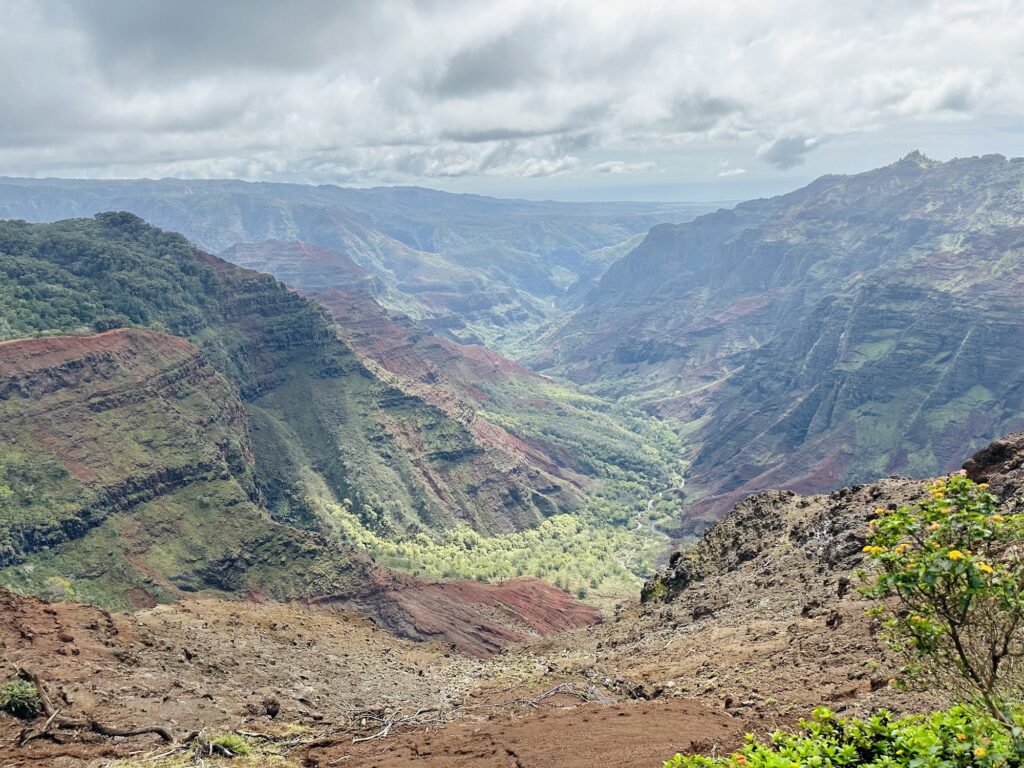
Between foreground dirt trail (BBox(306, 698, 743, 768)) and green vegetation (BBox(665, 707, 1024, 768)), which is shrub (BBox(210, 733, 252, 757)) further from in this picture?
green vegetation (BBox(665, 707, 1024, 768))

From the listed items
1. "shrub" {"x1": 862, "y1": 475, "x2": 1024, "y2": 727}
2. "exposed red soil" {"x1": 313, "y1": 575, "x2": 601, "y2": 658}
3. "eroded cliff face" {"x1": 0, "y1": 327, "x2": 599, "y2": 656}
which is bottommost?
"exposed red soil" {"x1": 313, "y1": 575, "x2": 601, "y2": 658}

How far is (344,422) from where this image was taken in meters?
161

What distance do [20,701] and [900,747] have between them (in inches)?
1037

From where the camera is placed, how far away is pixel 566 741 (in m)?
20.2

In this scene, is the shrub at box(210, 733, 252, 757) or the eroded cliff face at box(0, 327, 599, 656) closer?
the shrub at box(210, 733, 252, 757)

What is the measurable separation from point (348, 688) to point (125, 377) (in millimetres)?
95088

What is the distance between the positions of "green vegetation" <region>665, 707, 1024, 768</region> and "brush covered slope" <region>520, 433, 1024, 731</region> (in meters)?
4.32

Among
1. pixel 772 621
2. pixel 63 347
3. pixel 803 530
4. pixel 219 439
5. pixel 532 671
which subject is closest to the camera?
pixel 772 621

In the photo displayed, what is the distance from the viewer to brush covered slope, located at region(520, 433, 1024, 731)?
77.3 ft

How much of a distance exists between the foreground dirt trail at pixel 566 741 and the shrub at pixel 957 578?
22.9ft

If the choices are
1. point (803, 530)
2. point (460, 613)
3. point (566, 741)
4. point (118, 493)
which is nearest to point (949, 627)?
point (566, 741)

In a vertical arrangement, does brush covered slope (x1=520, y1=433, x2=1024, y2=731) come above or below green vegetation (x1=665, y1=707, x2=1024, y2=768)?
below

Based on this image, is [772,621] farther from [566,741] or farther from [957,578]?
[957,578]

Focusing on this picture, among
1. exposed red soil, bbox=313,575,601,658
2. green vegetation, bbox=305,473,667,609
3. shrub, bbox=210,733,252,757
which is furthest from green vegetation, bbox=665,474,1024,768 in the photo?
green vegetation, bbox=305,473,667,609
